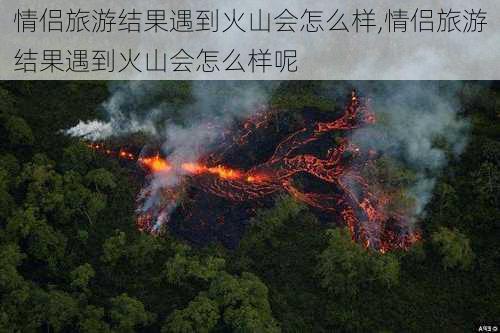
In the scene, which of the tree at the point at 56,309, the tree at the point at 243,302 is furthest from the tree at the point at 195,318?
the tree at the point at 56,309

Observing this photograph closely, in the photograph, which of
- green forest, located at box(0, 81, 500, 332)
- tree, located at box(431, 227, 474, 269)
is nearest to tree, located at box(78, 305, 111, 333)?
green forest, located at box(0, 81, 500, 332)

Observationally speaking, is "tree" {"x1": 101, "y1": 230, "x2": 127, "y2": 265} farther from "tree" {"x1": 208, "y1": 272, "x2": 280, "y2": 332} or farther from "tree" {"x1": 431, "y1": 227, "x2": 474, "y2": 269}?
"tree" {"x1": 431, "y1": 227, "x2": 474, "y2": 269}

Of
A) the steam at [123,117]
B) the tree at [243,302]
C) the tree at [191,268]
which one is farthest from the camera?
the steam at [123,117]

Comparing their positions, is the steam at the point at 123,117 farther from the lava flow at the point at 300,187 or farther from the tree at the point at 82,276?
the tree at the point at 82,276

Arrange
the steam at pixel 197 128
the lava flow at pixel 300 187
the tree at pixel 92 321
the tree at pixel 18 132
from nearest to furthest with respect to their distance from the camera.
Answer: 1. the tree at pixel 92 321
2. the lava flow at pixel 300 187
3. the steam at pixel 197 128
4. the tree at pixel 18 132

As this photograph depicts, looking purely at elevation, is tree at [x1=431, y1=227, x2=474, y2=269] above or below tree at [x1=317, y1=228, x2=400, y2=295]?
above

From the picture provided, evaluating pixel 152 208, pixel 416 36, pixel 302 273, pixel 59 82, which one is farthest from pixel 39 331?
pixel 416 36
